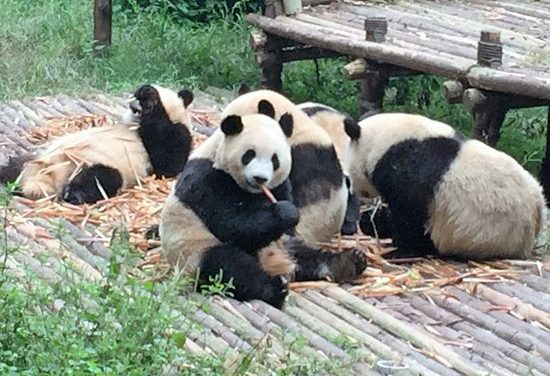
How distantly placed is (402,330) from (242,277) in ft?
2.19

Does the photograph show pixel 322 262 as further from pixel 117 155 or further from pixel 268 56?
pixel 268 56

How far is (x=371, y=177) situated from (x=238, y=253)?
44.3 inches

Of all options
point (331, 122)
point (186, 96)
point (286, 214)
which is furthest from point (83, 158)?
point (286, 214)

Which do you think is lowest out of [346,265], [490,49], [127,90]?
[127,90]

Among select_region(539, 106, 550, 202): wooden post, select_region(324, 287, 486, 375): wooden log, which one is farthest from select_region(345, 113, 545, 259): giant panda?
select_region(539, 106, 550, 202): wooden post

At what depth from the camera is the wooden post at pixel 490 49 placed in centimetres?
719

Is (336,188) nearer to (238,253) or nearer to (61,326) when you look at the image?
(238,253)

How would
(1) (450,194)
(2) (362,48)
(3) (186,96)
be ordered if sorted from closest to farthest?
(1) (450,194) < (3) (186,96) < (2) (362,48)

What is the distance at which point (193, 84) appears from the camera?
9.64m

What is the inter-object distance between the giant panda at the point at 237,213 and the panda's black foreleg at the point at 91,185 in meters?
1.35

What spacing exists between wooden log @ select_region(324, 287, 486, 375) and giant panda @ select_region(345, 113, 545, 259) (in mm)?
703

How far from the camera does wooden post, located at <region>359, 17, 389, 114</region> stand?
26.9 feet

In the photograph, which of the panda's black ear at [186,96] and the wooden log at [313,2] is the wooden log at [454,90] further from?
the wooden log at [313,2]

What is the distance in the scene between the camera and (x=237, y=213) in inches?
196
